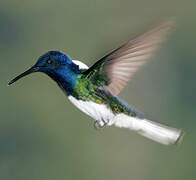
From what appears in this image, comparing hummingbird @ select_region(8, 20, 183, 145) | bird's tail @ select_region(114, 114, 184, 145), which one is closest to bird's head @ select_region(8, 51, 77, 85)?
hummingbird @ select_region(8, 20, 183, 145)

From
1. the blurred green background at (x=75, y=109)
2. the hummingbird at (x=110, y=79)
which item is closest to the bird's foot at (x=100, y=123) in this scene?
the hummingbird at (x=110, y=79)

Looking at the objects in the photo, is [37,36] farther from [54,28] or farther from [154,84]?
[154,84]

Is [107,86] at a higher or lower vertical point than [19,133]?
higher

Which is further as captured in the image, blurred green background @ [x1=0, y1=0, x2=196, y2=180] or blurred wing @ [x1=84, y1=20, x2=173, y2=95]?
blurred green background @ [x1=0, y1=0, x2=196, y2=180]

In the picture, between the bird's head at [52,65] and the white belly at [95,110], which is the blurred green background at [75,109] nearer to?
the white belly at [95,110]

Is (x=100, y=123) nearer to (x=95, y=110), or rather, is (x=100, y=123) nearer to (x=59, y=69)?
(x=95, y=110)

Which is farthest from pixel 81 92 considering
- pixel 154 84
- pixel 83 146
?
pixel 154 84

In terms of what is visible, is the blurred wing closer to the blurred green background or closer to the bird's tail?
the bird's tail
